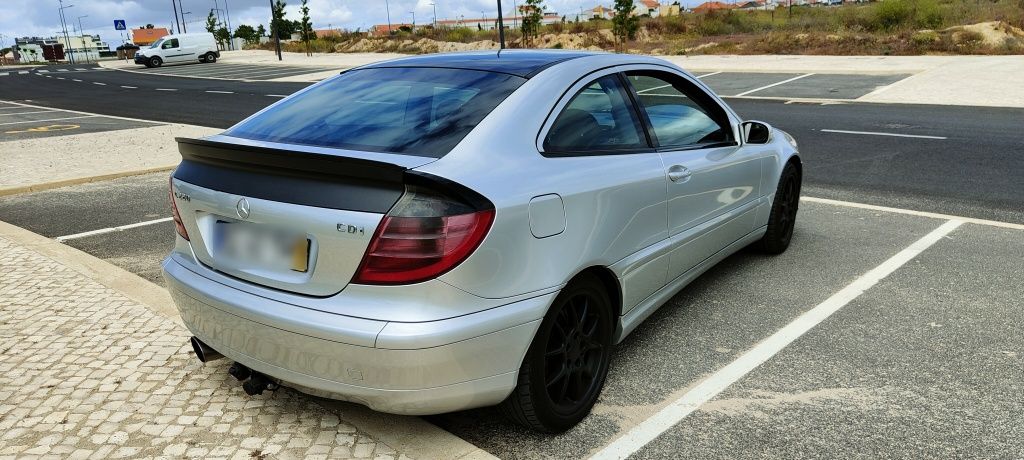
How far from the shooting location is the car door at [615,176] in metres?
3.19

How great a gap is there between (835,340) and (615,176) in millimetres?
1562

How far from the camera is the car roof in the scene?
3.53 meters

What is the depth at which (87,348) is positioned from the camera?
3998mm

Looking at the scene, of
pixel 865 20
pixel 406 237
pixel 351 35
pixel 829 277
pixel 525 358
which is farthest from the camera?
pixel 351 35

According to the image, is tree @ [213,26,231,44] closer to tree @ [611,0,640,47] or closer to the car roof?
tree @ [611,0,640,47]

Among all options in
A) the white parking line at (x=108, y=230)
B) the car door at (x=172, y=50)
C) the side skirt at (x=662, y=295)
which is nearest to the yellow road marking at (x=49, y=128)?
the white parking line at (x=108, y=230)

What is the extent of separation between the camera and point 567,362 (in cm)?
317

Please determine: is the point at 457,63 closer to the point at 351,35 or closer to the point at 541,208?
the point at 541,208

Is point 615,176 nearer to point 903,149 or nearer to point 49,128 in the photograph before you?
point 903,149

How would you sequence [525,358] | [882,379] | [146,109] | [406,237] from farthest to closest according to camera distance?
[146,109] → [882,379] → [525,358] → [406,237]

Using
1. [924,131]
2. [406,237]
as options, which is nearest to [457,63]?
[406,237]

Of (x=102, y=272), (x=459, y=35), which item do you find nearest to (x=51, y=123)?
(x=102, y=272)

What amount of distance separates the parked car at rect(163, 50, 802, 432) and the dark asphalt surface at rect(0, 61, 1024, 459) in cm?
31

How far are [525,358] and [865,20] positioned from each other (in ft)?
130
